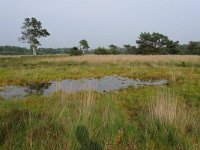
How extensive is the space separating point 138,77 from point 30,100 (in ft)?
30.1

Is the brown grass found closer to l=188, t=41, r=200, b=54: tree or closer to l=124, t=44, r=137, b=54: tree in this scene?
l=188, t=41, r=200, b=54: tree

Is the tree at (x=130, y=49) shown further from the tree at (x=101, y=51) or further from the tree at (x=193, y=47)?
the tree at (x=193, y=47)

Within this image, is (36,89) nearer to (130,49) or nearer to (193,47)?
(193,47)

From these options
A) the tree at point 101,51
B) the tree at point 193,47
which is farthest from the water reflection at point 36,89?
the tree at point 193,47

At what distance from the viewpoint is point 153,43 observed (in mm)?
67875

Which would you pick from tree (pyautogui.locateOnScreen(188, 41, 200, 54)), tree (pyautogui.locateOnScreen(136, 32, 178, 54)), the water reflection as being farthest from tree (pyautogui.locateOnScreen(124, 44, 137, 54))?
the water reflection

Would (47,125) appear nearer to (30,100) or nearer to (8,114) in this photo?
(8,114)

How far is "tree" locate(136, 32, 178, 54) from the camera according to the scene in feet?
217

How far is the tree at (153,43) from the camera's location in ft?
217

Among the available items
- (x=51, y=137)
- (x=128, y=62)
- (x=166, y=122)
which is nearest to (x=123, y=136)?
(x=166, y=122)

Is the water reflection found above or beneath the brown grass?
beneath

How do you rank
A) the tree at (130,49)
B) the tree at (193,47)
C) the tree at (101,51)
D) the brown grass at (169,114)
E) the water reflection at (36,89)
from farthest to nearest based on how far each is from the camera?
the tree at (130,49)
the tree at (193,47)
the tree at (101,51)
the water reflection at (36,89)
the brown grass at (169,114)

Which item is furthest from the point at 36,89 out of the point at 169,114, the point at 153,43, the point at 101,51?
the point at 153,43

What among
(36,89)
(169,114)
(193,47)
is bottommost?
(36,89)
